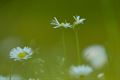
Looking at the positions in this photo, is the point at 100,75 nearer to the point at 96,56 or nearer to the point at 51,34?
the point at 96,56

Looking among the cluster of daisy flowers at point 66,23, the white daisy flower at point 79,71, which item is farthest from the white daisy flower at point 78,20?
the white daisy flower at point 79,71

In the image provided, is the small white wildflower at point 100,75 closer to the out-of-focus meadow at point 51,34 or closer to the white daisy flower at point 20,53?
the out-of-focus meadow at point 51,34

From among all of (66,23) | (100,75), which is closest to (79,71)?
(100,75)

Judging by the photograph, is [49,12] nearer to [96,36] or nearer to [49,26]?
[49,26]

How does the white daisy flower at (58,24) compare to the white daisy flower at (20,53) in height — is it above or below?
above

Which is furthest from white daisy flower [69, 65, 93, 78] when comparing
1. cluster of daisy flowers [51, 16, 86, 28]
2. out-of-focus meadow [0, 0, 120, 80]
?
cluster of daisy flowers [51, 16, 86, 28]

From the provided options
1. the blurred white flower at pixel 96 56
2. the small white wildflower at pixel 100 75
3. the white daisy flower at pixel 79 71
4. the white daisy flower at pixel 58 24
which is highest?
the white daisy flower at pixel 58 24

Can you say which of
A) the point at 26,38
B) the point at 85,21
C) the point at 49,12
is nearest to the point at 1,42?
the point at 26,38
